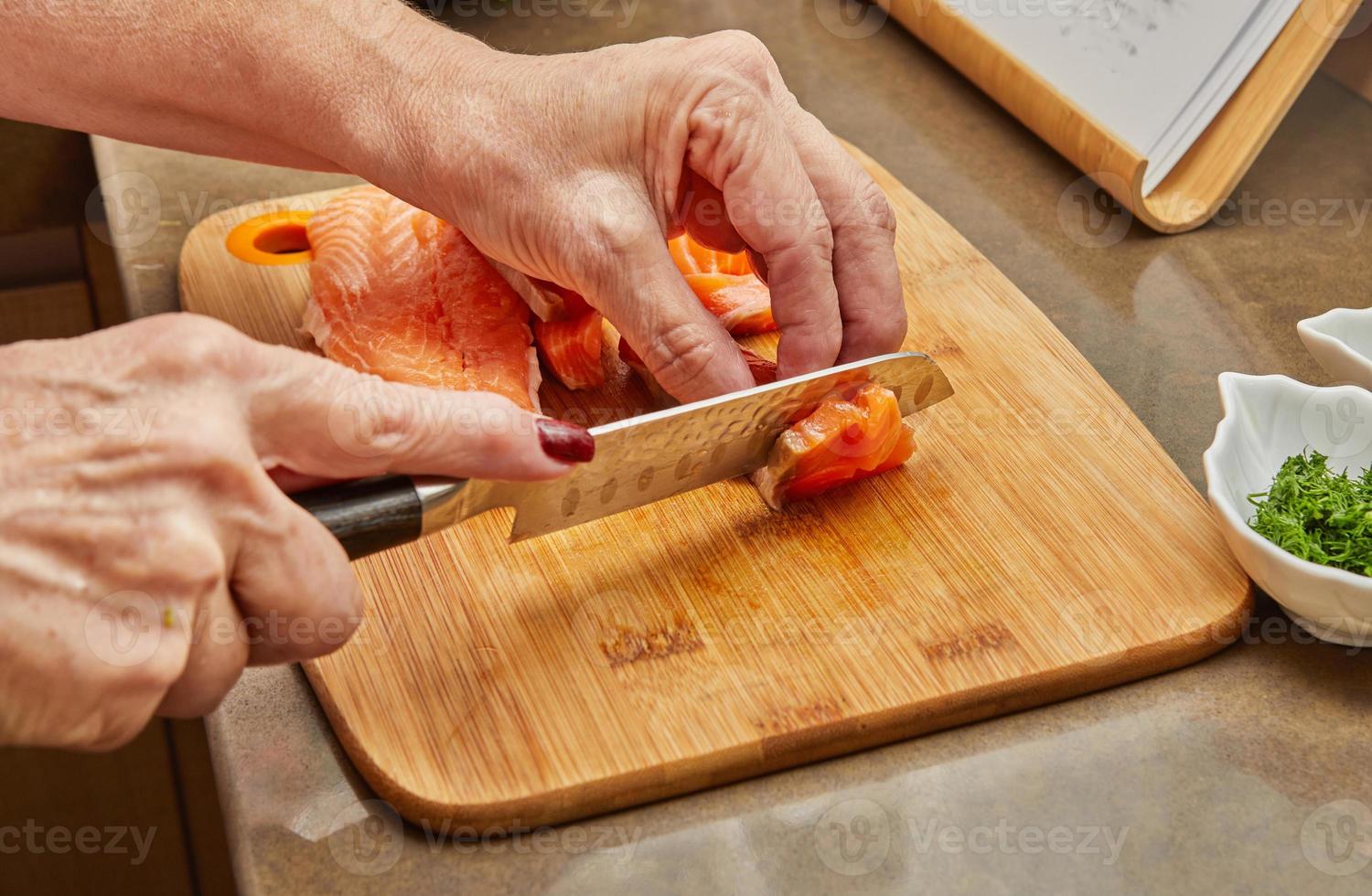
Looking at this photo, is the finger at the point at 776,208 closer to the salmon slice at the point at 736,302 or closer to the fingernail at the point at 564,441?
the salmon slice at the point at 736,302

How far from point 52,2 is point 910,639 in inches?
57.2

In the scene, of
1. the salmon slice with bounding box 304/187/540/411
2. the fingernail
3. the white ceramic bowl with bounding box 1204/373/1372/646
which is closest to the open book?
the white ceramic bowl with bounding box 1204/373/1372/646

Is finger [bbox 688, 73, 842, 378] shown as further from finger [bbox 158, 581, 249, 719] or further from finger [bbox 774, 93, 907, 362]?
finger [bbox 158, 581, 249, 719]

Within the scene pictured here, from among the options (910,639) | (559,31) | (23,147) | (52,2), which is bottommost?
(23,147)

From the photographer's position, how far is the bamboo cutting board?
126cm

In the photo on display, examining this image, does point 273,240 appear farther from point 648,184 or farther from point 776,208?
point 776,208

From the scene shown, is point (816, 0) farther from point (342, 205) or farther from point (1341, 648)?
point (1341, 648)

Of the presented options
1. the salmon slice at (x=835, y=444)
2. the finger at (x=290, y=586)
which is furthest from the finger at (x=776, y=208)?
the finger at (x=290, y=586)

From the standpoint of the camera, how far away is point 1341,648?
143cm

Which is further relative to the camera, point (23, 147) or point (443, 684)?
point (23, 147)

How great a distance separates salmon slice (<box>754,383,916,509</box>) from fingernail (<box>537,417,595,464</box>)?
1.04ft

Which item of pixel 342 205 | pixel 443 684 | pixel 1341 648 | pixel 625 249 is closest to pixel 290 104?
pixel 342 205

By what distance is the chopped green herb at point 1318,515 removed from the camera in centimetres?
136

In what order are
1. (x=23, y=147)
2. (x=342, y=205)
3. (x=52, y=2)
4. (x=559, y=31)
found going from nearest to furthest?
(x=52, y=2) → (x=342, y=205) → (x=23, y=147) → (x=559, y=31)
